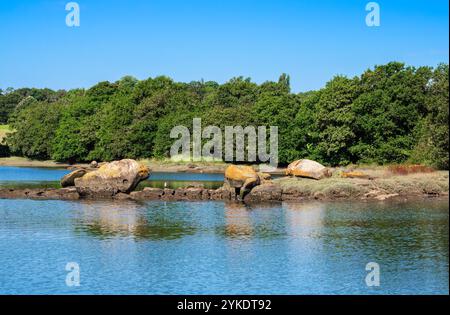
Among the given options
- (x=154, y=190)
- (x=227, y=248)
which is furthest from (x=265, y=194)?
(x=227, y=248)

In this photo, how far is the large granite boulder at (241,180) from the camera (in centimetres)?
6191

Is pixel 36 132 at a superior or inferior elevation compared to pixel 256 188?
superior

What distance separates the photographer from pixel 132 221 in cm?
4762

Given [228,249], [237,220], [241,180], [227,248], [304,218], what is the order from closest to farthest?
[228,249] < [227,248] < [237,220] < [304,218] < [241,180]

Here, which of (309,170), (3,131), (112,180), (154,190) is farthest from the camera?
(3,131)

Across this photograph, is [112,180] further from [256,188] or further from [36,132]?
[36,132]

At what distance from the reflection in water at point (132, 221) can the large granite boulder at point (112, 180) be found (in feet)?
16.9

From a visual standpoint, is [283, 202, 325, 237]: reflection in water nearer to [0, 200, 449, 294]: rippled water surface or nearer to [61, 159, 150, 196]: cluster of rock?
[0, 200, 449, 294]: rippled water surface

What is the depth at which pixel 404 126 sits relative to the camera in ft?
309

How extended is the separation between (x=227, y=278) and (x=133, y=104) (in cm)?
10431

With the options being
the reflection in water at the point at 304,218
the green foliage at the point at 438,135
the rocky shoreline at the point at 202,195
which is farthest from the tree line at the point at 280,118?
the reflection in water at the point at 304,218

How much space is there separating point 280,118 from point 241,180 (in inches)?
1902

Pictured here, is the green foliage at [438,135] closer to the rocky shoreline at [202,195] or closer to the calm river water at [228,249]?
the rocky shoreline at [202,195]
